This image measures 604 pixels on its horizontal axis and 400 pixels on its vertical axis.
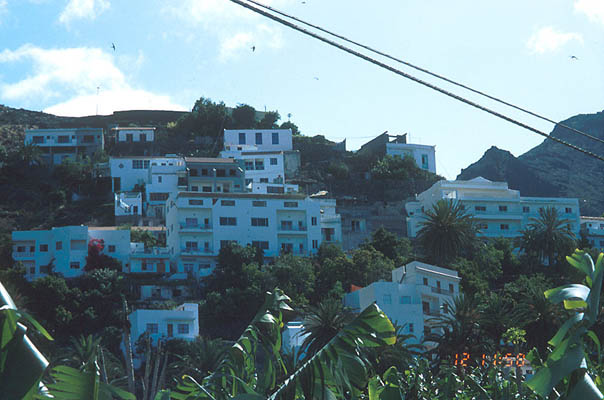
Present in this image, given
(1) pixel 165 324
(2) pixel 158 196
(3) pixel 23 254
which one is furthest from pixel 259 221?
(3) pixel 23 254

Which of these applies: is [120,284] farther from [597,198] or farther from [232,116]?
[597,198]

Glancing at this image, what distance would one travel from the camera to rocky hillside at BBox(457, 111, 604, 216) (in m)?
117

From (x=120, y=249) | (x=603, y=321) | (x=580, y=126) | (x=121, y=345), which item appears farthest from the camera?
(x=580, y=126)

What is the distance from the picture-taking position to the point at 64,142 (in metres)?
98.1

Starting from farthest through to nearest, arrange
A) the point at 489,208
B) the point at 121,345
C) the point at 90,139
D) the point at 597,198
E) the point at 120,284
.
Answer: the point at 597,198
the point at 90,139
the point at 489,208
the point at 120,284
the point at 121,345

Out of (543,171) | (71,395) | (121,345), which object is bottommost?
(121,345)

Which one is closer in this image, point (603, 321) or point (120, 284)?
point (603, 321)

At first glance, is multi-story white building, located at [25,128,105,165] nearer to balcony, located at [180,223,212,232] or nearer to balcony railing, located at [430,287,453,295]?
balcony, located at [180,223,212,232]

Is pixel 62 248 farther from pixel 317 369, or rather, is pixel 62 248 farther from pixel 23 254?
pixel 317 369

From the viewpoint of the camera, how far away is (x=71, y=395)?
9.50 meters

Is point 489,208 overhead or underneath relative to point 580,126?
underneath

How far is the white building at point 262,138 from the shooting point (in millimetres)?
95875

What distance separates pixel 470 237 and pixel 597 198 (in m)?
57.9

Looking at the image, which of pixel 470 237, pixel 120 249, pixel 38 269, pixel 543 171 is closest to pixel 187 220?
pixel 120 249
